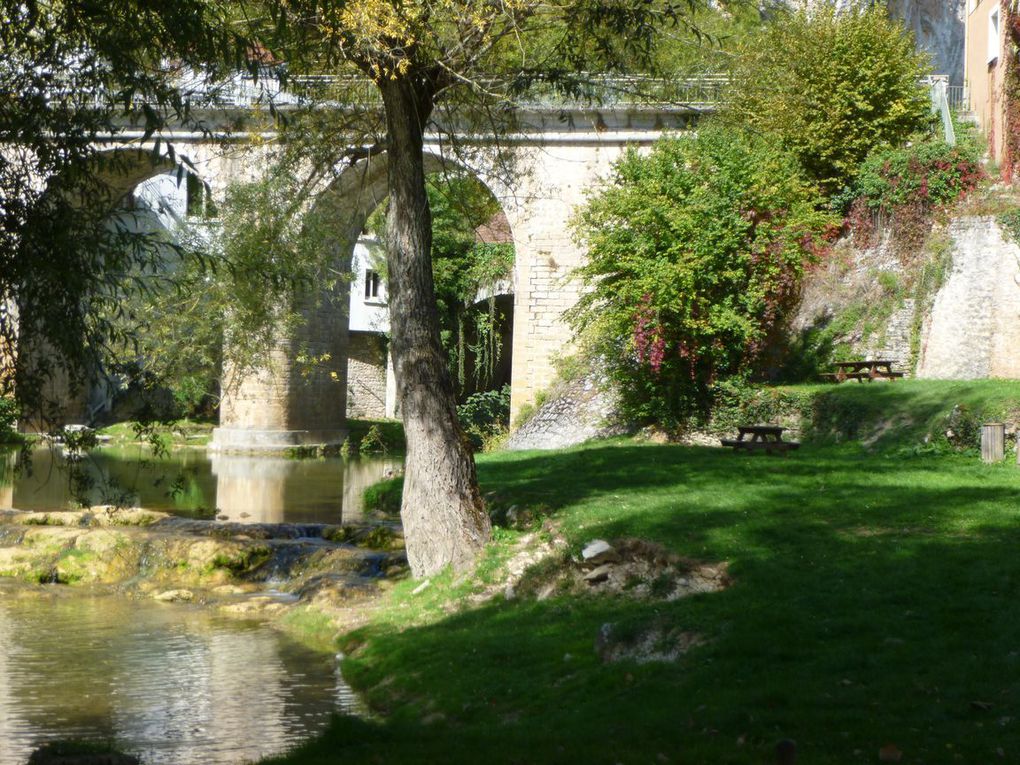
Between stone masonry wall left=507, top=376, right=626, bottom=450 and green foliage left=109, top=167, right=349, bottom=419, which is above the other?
green foliage left=109, top=167, right=349, bottom=419

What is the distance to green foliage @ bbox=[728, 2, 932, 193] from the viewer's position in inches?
934

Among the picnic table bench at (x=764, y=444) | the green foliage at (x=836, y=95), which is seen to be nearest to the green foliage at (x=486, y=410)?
the green foliage at (x=836, y=95)

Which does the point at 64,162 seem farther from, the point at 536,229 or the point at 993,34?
the point at 993,34

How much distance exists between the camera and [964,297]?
20.4 m

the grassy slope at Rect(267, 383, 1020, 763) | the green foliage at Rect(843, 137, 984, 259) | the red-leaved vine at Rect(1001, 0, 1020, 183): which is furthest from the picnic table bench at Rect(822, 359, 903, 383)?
the grassy slope at Rect(267, 383, 1020, 763)

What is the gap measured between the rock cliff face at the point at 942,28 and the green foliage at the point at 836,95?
1848 cm

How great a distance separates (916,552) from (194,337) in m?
16.4

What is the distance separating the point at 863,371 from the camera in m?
21.0

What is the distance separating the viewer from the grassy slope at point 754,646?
18.7ft

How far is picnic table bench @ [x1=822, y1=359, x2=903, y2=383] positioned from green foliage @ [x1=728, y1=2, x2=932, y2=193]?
5.14m

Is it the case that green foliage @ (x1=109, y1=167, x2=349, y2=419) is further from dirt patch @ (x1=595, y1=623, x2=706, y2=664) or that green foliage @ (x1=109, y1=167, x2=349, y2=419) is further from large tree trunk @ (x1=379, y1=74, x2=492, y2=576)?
dirt patch @ (x1=595, y1=623, x2=706, y2=664)

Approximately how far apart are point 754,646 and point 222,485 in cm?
1543

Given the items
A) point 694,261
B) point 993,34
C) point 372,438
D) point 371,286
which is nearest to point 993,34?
point 993,34

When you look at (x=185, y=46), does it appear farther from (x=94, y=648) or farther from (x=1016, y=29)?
(x=1016, y=29)
